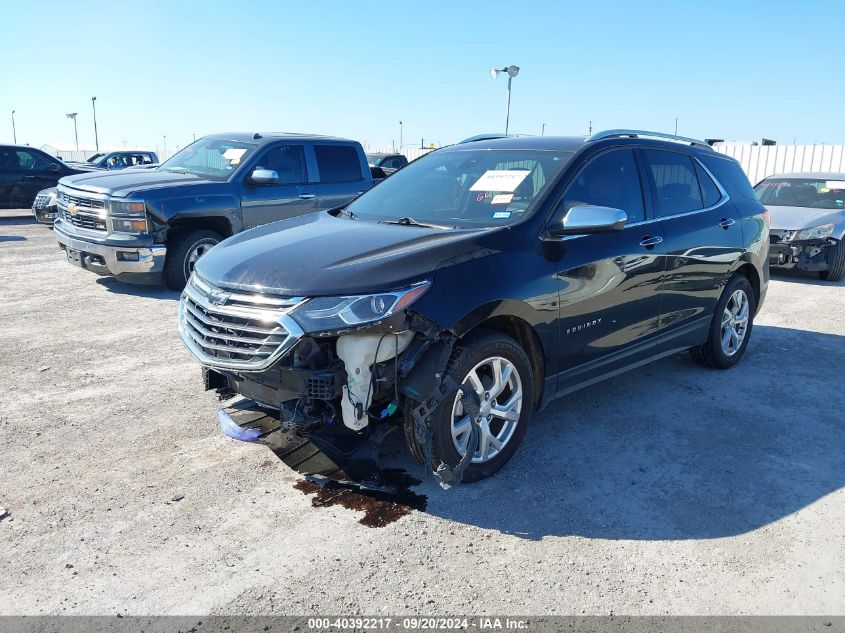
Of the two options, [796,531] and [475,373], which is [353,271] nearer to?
[475,373]

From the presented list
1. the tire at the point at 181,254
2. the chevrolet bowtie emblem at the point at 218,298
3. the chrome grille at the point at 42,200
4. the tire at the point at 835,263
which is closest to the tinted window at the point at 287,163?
the tire at the point at 181,254

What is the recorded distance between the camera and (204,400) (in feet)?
15.8

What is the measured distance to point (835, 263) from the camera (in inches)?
404

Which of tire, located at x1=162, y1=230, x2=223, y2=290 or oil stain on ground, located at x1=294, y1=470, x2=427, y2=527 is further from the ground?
tire, located at x1=162, y1=230, x2=223, y2=290

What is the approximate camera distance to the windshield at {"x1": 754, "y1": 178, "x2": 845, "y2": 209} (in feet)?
36.6

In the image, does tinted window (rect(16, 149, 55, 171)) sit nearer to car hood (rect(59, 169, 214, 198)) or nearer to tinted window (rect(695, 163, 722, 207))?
car hood (rect(59, 169, 214, 198))

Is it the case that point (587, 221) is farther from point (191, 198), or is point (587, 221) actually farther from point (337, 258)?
point (191, 198)

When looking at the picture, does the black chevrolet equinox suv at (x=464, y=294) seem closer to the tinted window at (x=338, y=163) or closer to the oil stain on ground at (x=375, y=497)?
the oil stain on ground at (x=375, y=497)

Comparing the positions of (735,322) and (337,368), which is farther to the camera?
(735,322)

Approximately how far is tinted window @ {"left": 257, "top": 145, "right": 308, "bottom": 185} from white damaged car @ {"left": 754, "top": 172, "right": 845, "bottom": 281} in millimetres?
6826

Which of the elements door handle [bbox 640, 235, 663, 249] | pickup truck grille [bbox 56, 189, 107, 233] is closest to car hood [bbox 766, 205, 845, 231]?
door handle [bbox 640, 235, 663, 249]

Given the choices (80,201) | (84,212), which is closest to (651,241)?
(84,212)

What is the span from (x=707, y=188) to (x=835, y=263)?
20.4 feet

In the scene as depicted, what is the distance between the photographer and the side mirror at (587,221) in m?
3.85
